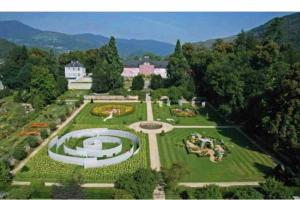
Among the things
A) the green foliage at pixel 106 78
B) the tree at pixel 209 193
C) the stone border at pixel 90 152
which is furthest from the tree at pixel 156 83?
the tree at pixel 209 193

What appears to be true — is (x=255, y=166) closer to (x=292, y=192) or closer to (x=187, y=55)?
(x=292, y=192)

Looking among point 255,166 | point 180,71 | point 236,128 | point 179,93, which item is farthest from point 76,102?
point 255,166

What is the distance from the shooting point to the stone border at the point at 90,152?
34.1m

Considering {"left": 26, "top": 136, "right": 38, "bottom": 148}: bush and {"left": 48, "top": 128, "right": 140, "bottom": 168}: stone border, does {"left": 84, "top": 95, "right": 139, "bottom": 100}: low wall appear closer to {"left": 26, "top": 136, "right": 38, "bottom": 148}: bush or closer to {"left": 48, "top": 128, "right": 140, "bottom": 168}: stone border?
{"left": 48, "top": 128, "right": 140, "bottom": 168}: stone border

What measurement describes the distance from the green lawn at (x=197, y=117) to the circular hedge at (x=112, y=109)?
4.53m

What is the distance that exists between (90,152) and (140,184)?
1272cm

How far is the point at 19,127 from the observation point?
158 feet

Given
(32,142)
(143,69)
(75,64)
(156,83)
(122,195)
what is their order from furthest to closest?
1. (143,69)
2. (75,64)
3. (156,83)
4. (32,142)
5. (122,195)

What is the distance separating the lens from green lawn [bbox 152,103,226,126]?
169ft

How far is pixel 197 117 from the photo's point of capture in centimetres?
5509

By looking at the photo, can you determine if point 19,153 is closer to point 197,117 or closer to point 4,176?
point 4,176

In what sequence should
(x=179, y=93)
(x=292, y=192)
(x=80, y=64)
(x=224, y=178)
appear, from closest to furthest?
(x=292, y=192) < (x=224, y=178) < (x=179, y=93) < (x=80, y=64)

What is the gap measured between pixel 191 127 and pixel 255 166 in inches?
605

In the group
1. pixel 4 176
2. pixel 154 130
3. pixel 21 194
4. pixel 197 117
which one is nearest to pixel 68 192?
pixel 21 194
